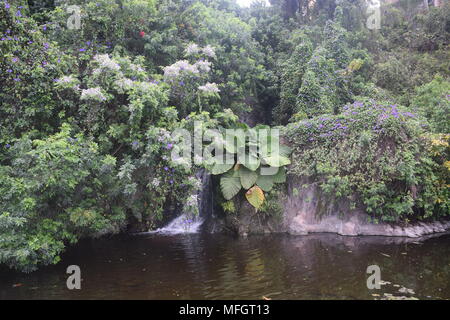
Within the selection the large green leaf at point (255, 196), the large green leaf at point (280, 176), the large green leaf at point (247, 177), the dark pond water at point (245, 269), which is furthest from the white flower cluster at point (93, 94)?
the large green leaf at point (280, 176)

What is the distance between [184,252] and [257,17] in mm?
12964

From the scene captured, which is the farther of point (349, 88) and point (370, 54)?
point (370, 54)

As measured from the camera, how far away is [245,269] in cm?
670

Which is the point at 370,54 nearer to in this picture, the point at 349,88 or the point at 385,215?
the point at 349,88

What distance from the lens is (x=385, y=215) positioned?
8625 mm

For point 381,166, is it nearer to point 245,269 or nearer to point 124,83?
point 245,269

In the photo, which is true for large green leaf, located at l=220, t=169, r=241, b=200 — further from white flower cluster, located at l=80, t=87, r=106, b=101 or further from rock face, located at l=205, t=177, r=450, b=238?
white flower cluster, located at l=80, t=87, r=106, b=101

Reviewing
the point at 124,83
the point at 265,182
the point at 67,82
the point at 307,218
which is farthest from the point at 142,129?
the point at 307,218

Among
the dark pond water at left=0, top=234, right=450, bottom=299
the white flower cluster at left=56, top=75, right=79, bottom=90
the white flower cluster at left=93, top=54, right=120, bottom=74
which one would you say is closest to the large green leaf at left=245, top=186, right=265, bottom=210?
the dark pond water at left=0, top=234, right=450, bottom=299

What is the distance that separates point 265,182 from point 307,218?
1.54 m

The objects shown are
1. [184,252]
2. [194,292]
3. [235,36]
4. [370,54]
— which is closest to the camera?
[194,292]

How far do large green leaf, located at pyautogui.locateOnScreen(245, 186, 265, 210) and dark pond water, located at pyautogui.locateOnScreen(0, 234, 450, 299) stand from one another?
3.08 feet
